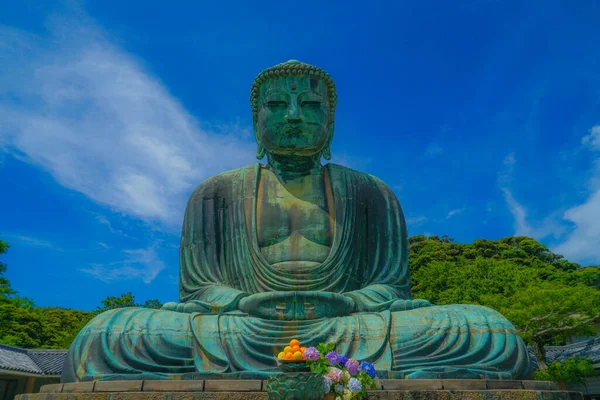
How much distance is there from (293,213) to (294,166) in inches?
33.9

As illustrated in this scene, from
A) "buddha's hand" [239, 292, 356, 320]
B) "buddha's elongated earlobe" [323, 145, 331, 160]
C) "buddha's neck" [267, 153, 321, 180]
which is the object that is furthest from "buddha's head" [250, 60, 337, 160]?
"buddha's hand" [239, 292, 356, 320]

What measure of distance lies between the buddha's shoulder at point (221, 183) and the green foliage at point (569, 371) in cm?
1414

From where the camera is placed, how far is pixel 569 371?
17203 mm

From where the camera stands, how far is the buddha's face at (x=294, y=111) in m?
7.55

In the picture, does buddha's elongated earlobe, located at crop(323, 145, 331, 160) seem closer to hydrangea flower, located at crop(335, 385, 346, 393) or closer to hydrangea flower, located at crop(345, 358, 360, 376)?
hydrangea flower, located at crop(345, 358, 360, 376)

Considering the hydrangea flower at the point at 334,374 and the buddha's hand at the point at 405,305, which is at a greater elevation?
the buddha's hand at the point at 405,305

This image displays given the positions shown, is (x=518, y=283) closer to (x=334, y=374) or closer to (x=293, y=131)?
(x=293, y=131)

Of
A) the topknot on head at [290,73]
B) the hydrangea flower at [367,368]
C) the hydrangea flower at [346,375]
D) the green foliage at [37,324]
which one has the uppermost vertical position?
the green foliage at [37,324]

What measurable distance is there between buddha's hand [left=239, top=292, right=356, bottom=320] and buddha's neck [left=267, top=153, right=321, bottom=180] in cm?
240

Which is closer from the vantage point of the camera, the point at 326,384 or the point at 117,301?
the point at 326,384

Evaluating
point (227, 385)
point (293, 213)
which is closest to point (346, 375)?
point (227, 385)

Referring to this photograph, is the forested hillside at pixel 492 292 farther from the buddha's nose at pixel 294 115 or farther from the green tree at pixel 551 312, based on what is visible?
the buddha's nose at pixel 294 115

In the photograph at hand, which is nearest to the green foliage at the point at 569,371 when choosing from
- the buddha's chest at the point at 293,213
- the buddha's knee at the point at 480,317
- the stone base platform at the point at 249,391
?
the buddha's chest at the point at 293,213

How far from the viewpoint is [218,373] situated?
17.0 ft
